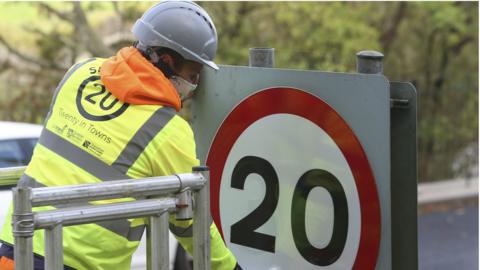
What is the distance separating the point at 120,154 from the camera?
8.97 feet

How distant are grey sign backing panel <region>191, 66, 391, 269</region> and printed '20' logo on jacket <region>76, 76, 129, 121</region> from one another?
0.41 meters

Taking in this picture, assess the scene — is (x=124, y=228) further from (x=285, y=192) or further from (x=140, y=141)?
(x=285, y=192)

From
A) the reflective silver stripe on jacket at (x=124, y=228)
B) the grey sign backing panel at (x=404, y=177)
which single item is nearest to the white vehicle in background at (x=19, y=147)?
the reflective silver stripe on jacket at (x=124, y=228)

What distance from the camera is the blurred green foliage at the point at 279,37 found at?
13.1 meters

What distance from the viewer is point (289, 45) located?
13852 mm

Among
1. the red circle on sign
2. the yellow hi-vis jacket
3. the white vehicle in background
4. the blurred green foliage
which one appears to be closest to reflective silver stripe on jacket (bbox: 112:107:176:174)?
the yellow hi-vis jacket

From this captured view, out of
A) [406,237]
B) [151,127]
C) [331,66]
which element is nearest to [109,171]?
[151,127]

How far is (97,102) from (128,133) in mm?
170

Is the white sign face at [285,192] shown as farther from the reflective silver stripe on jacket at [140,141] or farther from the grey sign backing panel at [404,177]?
the reflective silver stripe on jacket at [140,141]

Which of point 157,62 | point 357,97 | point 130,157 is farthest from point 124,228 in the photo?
point 357,97

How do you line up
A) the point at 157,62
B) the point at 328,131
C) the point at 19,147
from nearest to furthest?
the point at 328,131 → the point at 157,62 → the point at 19,147

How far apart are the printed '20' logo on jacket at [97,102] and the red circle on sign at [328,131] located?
16.4 inches

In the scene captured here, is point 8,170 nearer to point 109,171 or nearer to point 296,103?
point 109,171

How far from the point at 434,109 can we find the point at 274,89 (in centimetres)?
1250
